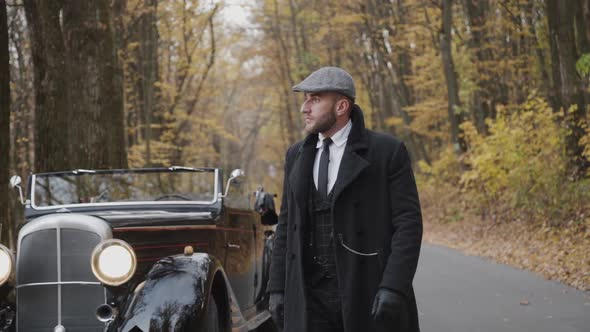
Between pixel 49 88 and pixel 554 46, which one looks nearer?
pixel 49 88

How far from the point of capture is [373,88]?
38.0m

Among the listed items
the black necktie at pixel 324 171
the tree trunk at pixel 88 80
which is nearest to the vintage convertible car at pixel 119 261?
the black necktie at pixel 324 171

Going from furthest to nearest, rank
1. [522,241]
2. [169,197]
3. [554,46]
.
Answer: [554,46] → [522,241] → [169,197]

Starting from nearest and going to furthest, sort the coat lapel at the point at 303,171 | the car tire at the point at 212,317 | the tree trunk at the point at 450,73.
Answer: the coat lapel at the point at 303,171 < the car tire at the point at 212,317 < the tree trunk at the point at 450,73

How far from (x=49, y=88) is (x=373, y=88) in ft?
87.0

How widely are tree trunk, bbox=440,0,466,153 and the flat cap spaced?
2046 centimetres

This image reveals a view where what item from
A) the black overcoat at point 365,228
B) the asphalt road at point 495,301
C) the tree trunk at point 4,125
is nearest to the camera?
the black overcoat at point 365,228

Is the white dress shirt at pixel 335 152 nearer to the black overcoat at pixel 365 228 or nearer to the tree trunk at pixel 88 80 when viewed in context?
the black overcoat at pixel 365 228

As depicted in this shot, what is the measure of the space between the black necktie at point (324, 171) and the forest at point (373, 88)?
6741 mm

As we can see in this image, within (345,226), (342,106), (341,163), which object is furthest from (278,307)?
(342,106)

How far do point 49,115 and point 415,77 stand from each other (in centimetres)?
1881

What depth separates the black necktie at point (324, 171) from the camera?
4.38 metres

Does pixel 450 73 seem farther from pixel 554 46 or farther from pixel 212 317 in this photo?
pixel 212 317

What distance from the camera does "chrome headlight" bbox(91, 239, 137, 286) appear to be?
5367mm
